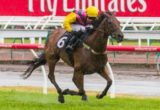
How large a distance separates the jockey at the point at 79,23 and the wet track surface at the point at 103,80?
2.92 m

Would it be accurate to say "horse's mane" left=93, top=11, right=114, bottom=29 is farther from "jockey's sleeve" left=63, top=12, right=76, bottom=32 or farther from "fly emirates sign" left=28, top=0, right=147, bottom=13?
"fly emirates sign" left=28, top=0, right=147, bottom=13

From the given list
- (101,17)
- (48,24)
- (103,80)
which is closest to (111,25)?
(101,17)

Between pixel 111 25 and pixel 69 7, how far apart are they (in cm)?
821

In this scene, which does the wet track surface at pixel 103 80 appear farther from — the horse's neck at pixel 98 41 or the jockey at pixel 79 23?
the horse's neck at pixel 98 41

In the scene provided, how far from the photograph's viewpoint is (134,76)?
56.8 feet

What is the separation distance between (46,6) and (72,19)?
771 cm

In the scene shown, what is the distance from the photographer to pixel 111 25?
32.7ft

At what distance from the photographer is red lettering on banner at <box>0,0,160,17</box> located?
1733 centimetres

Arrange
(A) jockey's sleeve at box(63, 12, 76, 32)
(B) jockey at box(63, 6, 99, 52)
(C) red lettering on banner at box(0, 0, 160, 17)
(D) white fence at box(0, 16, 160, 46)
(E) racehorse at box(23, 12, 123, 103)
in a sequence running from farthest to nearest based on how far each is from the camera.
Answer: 1. (C) red lettering on banner at box(0, 0, 160, 17)
2. (D) white fence at box(0, 16, 160, 46)
3. (A) jockey's sleeve at box(63, 12, 76, 32)
4. (B) jockey at box(63, 6, 99, 52)
5. (E) racehorse at box(23, 12, 123, 103)

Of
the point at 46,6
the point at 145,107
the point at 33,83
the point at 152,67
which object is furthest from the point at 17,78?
the point at 145,107

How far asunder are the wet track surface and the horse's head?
3.31 m

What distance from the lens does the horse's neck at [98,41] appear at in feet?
33.2

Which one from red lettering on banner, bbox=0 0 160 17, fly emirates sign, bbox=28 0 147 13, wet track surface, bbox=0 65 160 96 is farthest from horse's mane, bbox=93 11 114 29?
fly emirates sign, bbox=28 0 147 13

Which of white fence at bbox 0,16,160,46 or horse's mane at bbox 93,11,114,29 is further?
white fence at bbox 0,16,160,46
